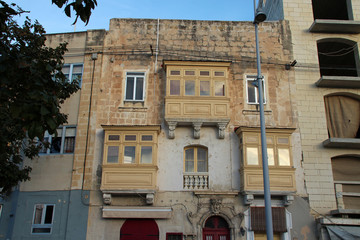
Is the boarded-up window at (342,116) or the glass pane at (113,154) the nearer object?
the glass pane at (113,154)

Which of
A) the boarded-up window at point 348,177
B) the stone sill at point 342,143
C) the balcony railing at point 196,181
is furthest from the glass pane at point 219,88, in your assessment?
→ the boarded-up window at point 348,177

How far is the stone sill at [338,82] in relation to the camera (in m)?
18.6

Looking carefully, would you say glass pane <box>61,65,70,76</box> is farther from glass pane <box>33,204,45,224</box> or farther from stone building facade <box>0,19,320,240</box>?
glass pane <box>33,204,45,224</box>

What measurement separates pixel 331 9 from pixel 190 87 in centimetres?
1212

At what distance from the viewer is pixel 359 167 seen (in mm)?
18391

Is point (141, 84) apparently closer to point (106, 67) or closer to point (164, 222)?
point (106, 67)

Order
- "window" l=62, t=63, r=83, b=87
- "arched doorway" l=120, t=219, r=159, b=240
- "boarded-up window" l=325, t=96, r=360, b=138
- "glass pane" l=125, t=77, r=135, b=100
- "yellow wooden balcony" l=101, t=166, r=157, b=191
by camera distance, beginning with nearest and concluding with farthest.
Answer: "arched doorway" l=120, t=219, r=159, b=240 → "yellow wooden balcony" l=101, t=166, r=157, b=191 → "glass pane" l=125, t=77, r=135, b=100 → "boarded-up window" l=325, t=96, r=360, b=138 → "window" l=62, t=63, r=83, b=87

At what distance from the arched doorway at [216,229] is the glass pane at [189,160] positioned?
2.57 metres

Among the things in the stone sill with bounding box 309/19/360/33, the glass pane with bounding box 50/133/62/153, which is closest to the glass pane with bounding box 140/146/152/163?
the glass pane with bounding box 50/133/62/153

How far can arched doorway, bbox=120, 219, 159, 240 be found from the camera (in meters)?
16.2

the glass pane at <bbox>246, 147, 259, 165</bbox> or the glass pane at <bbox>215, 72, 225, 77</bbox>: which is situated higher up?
the glass pane at <bbox>215, 72, 225, 77</bbox>

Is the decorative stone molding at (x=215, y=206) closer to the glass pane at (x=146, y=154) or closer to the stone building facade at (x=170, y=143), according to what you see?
the stone building facade at (x=170, y=143)

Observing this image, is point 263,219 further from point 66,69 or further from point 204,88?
point 66,69

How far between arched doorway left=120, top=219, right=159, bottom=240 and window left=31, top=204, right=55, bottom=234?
3496mm
